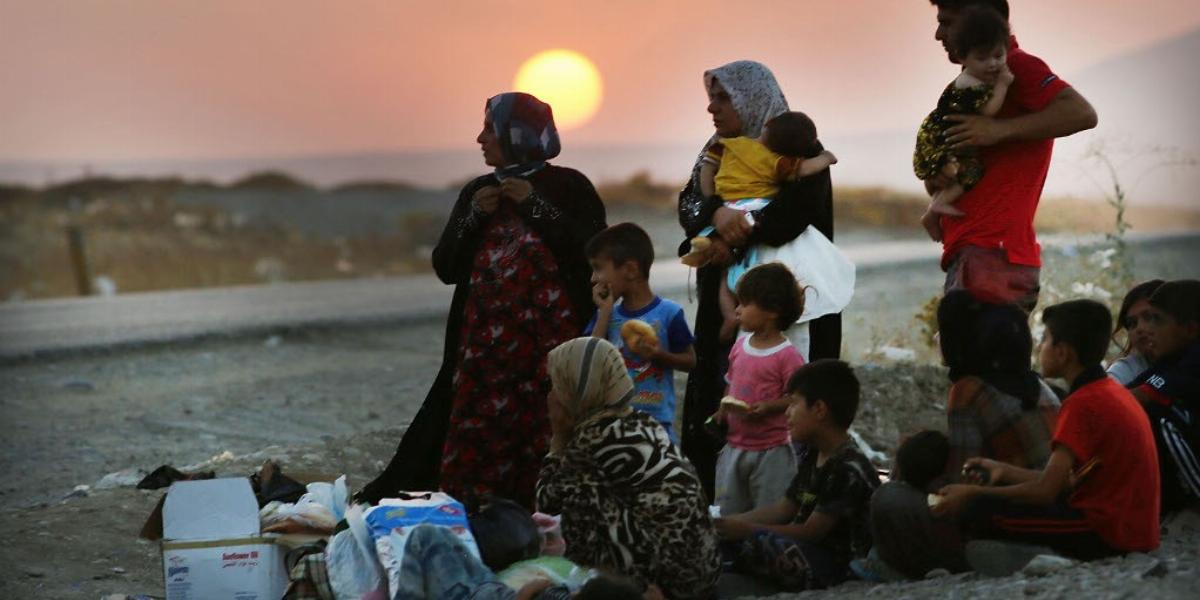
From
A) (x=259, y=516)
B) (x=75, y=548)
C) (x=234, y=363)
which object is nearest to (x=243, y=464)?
(x=75, y=548)

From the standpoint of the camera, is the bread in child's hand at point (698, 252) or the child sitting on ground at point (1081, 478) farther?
the bread in child's hand at point (698, 252)

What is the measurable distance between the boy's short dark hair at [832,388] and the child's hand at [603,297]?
896mm

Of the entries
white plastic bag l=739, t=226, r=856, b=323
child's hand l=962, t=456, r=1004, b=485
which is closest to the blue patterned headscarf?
white plastic bag l=739, t=226, r=856, b=323

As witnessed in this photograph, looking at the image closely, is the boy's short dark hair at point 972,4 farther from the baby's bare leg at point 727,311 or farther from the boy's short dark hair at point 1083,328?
the baby's bare leg at point 727,311

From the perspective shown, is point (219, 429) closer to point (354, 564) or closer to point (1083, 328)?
point (354, 564)

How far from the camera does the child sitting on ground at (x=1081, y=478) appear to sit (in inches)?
183

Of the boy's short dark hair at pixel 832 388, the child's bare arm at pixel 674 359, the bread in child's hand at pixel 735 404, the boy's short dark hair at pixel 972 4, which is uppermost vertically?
the boy's short dark hair at pixel 972 4

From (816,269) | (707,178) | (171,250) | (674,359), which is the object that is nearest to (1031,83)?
(816,269)

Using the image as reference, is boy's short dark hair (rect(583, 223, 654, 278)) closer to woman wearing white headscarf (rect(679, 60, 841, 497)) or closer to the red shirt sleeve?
woman wearing white headscarf (rect(679, 60, 841, 497))

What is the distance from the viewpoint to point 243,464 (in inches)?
289

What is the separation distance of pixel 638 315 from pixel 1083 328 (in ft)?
5.51

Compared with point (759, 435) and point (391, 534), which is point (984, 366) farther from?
point (391, 534)

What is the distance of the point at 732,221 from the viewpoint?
18.9 ft

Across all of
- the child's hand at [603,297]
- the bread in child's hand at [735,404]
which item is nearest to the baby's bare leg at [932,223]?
the bread in child's hand at [735,404]
